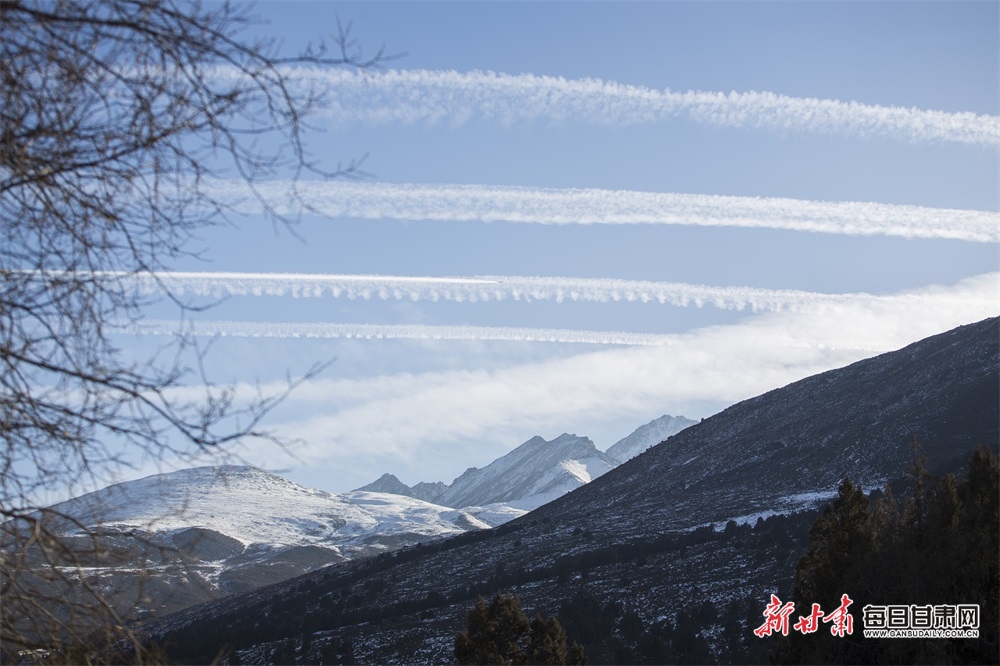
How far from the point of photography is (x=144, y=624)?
6.17 m

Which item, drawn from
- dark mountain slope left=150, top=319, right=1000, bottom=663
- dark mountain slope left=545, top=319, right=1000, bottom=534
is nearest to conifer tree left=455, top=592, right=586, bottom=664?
dark mountain slope left=150, top=319, right=1000, bottom=663

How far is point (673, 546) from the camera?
274 ft

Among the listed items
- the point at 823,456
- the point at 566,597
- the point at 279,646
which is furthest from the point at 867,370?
the point at 279,646

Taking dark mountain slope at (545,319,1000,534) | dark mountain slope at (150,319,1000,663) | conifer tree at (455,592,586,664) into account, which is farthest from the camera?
dark mountain slope at (545,319,1000,534)

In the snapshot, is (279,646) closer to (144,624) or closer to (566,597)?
(566,597)

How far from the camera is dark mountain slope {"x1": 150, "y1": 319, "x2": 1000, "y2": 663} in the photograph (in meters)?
65.2

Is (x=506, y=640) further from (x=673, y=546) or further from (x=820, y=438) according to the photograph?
(x=820, y=438)

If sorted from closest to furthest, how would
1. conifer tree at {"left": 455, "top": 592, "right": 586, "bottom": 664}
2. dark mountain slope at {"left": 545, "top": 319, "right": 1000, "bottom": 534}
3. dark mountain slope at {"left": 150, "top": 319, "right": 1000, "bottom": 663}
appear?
1. conifer tree at {"left": 455, "top": 592, "right": 586, "bottom": 664}
2. dark mountain slope at {"left": 150, "top": 319, "right": 1000, "bottom": 663}
3. dark mountain slope at {"left": 545, "top": 319, "right": 1000, "bottom": 534}

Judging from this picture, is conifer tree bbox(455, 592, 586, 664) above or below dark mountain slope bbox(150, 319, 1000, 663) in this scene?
below

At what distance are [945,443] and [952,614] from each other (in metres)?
73.4

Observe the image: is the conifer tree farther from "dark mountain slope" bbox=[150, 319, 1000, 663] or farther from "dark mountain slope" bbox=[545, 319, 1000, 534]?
"dark mountain slope" bbox=[545, 319, 1000, 534]

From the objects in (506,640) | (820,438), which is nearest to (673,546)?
(820,438)

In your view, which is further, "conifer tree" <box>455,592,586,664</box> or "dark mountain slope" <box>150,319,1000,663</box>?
"dark mountain slope" <box>150,319,1000,663</box>

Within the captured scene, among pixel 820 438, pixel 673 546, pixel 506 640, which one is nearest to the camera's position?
pixel 506 640
